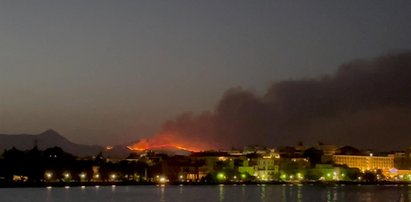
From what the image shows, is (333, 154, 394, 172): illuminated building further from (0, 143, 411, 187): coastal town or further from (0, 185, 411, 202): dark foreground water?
(0, 185, 411, 202): dark foreground water

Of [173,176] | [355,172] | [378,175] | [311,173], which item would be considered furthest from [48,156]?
[378,175]

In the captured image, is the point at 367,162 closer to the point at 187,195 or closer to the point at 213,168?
the point at 213,168

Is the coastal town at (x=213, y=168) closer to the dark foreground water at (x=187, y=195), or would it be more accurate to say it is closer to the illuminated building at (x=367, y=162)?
the illuminated building at (x=367, y=162)

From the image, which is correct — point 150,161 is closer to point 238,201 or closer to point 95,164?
point 95,164

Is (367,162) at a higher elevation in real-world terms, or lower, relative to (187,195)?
higher

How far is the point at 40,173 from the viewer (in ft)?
251

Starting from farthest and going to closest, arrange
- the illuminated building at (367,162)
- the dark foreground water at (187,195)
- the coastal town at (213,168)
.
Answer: the illuminated building at (367,162) → the coastal town at (213,168) → the dark foreground water at (187,195)

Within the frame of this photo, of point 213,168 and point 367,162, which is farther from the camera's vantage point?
point 367,162

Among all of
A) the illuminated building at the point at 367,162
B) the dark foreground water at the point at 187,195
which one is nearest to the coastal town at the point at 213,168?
the illuminated building at the point at 367,162

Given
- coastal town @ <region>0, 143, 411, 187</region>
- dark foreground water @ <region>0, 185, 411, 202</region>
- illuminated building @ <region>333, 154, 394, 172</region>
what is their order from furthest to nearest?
1. illuminated building @ <region>333, 154, 394, 172</region>
2. coastal town @ <region>0, 143, 411, 187</region>
3. dark foreground water @ <region>0, 185, 411, 202</region>

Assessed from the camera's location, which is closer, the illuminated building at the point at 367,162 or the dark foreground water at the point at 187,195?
the dark foreground water at the point at 187,195

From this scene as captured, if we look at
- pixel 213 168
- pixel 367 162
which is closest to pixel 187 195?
pixel 213 168

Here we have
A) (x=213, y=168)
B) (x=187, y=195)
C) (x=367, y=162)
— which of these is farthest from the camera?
(x=367, y=162)

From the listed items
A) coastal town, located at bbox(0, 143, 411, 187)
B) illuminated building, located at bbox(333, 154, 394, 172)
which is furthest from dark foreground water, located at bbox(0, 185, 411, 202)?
illuminated building, located at bbox(333, 154, 394, 172)
